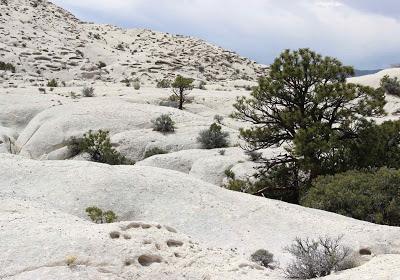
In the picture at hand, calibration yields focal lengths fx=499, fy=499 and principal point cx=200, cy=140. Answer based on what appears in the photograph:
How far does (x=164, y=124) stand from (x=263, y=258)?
61.5 ft

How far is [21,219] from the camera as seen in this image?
1024 centimetres

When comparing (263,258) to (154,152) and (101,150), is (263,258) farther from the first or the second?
(154,152)

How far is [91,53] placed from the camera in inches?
2461

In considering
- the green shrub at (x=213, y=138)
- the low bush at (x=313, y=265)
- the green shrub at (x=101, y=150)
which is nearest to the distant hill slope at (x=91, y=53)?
the green shrub at (x=101, y=150)

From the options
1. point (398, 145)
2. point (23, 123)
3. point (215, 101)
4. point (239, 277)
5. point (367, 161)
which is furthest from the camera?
point (215, 101)

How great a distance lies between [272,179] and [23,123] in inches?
765

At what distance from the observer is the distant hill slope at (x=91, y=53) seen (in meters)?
54.0

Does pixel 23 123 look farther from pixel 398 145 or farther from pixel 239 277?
pixel 239 277

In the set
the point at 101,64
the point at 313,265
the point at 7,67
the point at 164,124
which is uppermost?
the point at 101,64

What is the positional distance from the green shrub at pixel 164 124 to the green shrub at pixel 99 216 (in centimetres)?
1639

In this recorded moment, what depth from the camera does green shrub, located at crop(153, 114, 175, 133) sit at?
2902 cm

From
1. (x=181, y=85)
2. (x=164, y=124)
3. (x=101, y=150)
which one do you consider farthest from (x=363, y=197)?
(x=181, y=85)

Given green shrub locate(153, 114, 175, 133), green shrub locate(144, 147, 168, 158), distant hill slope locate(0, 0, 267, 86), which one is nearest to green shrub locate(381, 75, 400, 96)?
green shrub locate(153, 114, 175, 133)

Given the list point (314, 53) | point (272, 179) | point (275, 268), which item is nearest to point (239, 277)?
point (275, 268)
